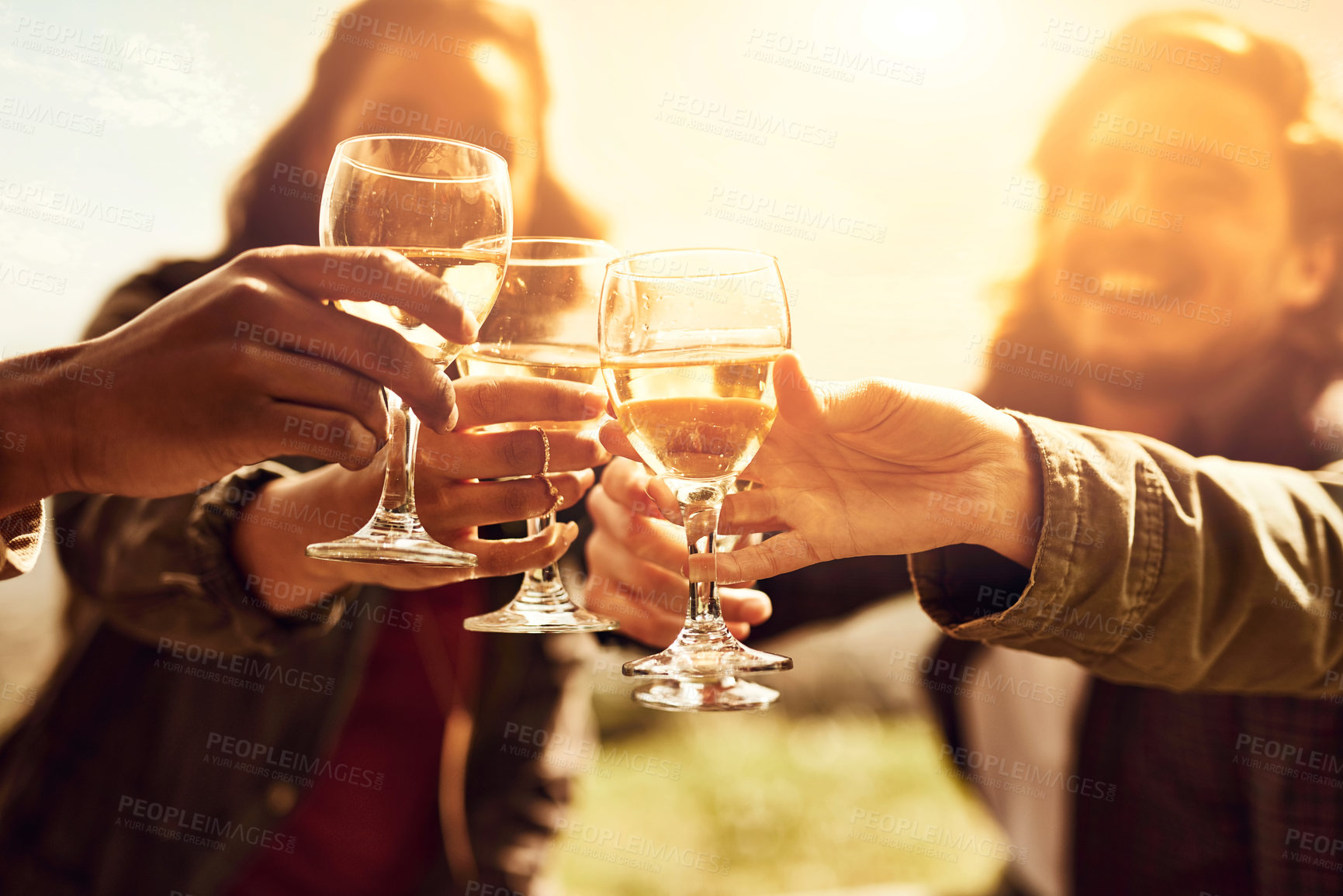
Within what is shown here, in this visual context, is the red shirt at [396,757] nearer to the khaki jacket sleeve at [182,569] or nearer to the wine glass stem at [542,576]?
the khaki jacket sleeve at [182,569]

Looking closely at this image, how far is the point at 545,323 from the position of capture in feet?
3.76

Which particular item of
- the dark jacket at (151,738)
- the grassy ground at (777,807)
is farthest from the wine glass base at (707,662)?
the grassy ground at (777,807)

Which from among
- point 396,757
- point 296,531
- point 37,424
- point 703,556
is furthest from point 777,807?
point 37,424

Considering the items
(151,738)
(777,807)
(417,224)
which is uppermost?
(417,224)

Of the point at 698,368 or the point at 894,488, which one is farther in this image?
the point at 894,488

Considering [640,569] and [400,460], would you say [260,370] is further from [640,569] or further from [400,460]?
[640,569]

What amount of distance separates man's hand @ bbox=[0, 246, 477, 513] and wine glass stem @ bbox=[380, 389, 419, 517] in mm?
100

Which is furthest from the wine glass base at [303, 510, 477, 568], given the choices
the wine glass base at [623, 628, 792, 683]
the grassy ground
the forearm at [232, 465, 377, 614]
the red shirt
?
the grassy ground

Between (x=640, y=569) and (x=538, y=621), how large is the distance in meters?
0.44

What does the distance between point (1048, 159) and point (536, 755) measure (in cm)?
257

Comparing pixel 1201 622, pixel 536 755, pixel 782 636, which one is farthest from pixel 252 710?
pixel 1201 622

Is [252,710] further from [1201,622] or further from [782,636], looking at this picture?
[1201,622]

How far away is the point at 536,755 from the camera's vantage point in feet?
8.24

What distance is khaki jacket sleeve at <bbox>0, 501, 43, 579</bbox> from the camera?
1041 mm
